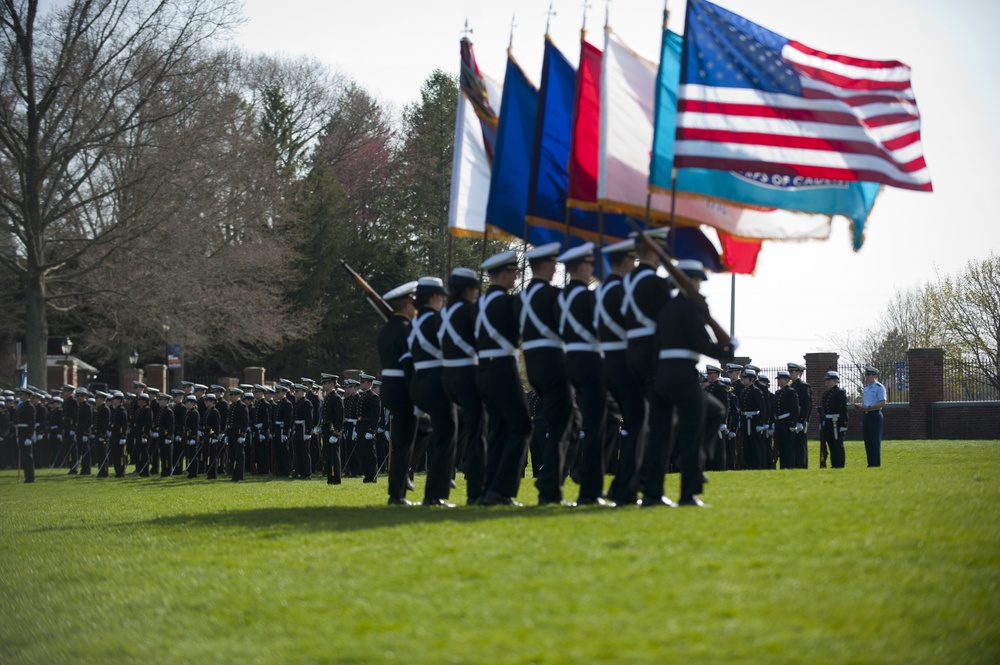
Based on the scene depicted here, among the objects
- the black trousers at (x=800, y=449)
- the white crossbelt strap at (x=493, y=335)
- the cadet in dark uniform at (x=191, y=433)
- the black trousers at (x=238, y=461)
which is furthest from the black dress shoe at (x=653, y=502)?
the cadet in dark uniform at (x=191, y=433)

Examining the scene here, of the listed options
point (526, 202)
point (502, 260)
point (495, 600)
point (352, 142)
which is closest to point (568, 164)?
point (526, 202)

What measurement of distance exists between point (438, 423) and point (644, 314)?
2589 millimetres

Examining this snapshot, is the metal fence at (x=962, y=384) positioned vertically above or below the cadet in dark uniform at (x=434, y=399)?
above

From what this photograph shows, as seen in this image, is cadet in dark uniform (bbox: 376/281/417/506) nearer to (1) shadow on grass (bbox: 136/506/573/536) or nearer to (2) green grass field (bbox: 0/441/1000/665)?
(1) shadow on grass (bbox: 136/506/573/536)

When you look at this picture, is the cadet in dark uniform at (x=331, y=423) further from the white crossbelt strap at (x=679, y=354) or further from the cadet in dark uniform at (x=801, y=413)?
the white crossbelt strap at (x=679, y=354)

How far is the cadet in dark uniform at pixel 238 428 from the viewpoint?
2452 cm

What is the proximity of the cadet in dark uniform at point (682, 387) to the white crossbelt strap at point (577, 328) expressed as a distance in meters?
0.75

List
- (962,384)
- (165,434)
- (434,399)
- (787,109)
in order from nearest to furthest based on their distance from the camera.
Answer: (434,399) < (787,109) < (165,434) < (962,384)

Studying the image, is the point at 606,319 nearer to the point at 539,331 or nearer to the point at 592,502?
the point at 539,331

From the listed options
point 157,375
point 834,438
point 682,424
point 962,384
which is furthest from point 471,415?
point 157,375

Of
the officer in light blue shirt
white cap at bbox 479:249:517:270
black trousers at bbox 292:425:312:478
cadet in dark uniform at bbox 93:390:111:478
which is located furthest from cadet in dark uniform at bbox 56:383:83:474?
white cap at bbox 479:249:517:270

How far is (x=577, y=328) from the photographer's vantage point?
1030 centimetres

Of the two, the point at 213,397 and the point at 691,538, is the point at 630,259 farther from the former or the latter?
the point at 213,397

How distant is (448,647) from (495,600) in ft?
2.69
